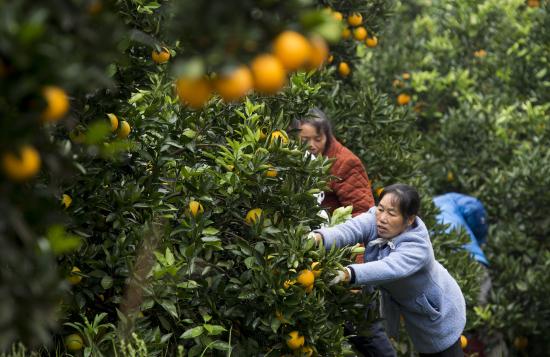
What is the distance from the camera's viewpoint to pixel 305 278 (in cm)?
366

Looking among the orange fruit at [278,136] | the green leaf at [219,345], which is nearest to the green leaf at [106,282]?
the green leaf at [219,345]

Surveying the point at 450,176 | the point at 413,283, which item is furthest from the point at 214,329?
the point at 450,176

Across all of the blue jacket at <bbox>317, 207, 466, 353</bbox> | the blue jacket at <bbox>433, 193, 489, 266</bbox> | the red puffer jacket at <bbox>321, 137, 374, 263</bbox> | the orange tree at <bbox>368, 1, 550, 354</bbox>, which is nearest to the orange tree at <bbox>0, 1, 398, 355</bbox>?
the blue jacket at <bbox>317, 207, 466, 353</bbox>

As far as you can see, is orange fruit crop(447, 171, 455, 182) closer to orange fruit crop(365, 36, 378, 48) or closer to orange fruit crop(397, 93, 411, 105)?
orange fruit crop(397, 93, 411, 105)

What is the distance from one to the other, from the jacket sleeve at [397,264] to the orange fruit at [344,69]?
2457 millimetres

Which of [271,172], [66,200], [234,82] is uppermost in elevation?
[234,82]

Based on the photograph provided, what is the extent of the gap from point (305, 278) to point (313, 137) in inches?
52.4

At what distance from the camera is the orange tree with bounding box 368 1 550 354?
747 cm

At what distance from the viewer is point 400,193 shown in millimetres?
4172

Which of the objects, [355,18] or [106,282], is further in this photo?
[355,18]

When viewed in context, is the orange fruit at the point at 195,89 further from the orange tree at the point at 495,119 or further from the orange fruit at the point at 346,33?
the orange tree at the point at 495,119

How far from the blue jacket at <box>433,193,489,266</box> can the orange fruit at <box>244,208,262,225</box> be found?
9.96 feet

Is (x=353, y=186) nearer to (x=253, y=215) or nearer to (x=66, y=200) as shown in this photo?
(x=253, y=215)

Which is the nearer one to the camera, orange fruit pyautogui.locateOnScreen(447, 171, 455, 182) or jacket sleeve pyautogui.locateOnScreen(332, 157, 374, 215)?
jacket sleeve pyautogui.locateOnScreen(332, 157, 374, 215)
